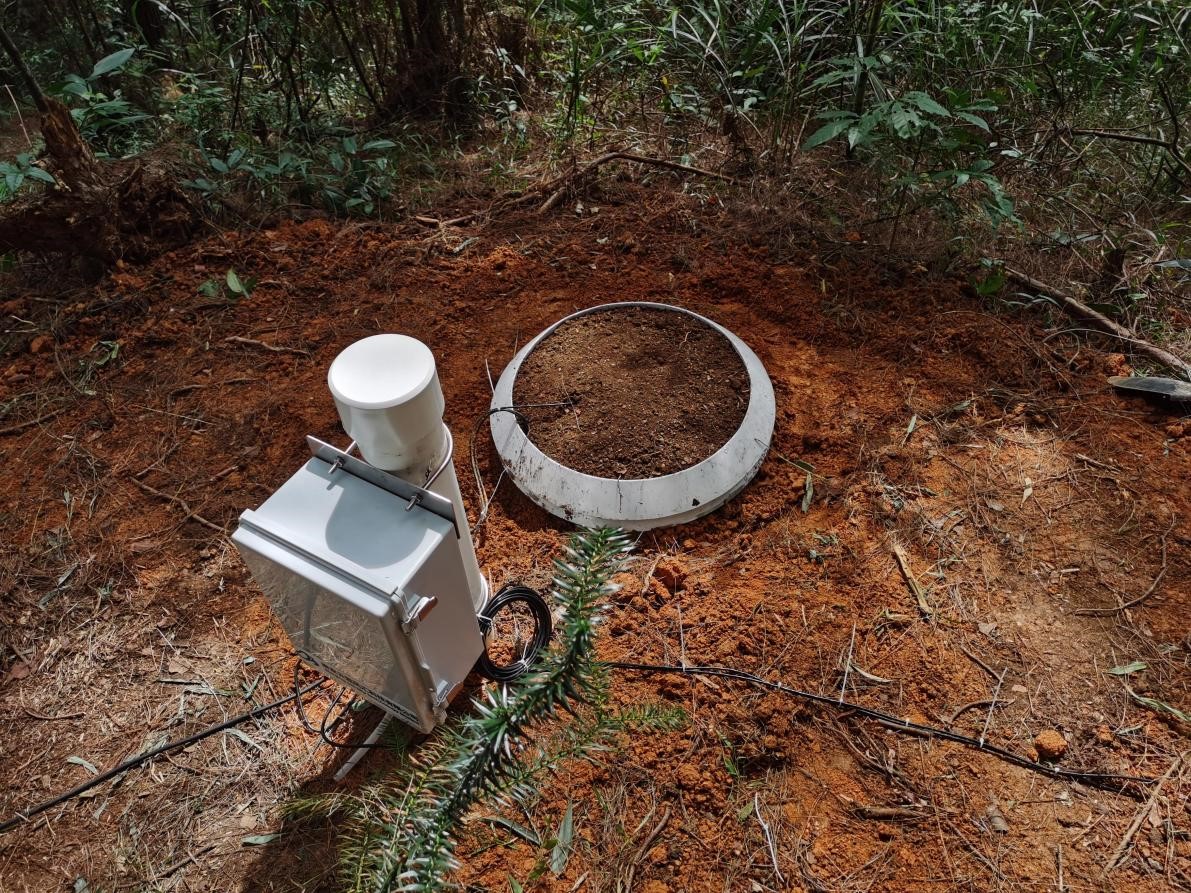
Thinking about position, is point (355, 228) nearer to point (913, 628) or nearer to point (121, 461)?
point (121, 461)

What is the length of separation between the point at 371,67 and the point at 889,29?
8.42 feet

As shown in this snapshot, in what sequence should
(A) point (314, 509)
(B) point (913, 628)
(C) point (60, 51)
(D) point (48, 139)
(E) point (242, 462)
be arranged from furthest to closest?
(C) point (60, 51)
(D) point (48, 139)
(E) point (242, 462)
(B) point (913, 628)
(A) point (314, 509)

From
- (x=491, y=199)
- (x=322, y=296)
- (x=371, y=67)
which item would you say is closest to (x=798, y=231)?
(x=491, y=199)

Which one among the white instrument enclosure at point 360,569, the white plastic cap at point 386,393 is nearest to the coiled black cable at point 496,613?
the white instrument enclosure at point 360,569

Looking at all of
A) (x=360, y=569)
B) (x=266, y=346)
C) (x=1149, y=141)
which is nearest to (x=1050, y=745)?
(x=360, y=569)

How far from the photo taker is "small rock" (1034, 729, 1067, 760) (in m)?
1.67

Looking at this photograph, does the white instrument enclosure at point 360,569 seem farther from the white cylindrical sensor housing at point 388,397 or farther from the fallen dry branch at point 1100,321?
the fallen dry branch at point 1100,321

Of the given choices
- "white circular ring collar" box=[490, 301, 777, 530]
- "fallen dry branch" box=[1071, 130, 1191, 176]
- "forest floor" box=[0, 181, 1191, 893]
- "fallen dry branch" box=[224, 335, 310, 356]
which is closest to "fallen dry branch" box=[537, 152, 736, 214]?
"forest floor" box=[0, 181, 1191, 893]

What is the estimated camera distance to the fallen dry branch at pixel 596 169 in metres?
3.17

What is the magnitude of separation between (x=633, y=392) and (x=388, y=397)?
114 cm

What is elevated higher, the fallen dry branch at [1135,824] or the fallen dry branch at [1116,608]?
the fallen dry branch at [1116,608]

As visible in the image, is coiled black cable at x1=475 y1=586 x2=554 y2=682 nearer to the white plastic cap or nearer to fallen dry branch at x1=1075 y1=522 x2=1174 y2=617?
the white plastic cap

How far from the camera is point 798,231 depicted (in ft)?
9.63

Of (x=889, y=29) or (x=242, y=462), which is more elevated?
(x=889, y=29)
